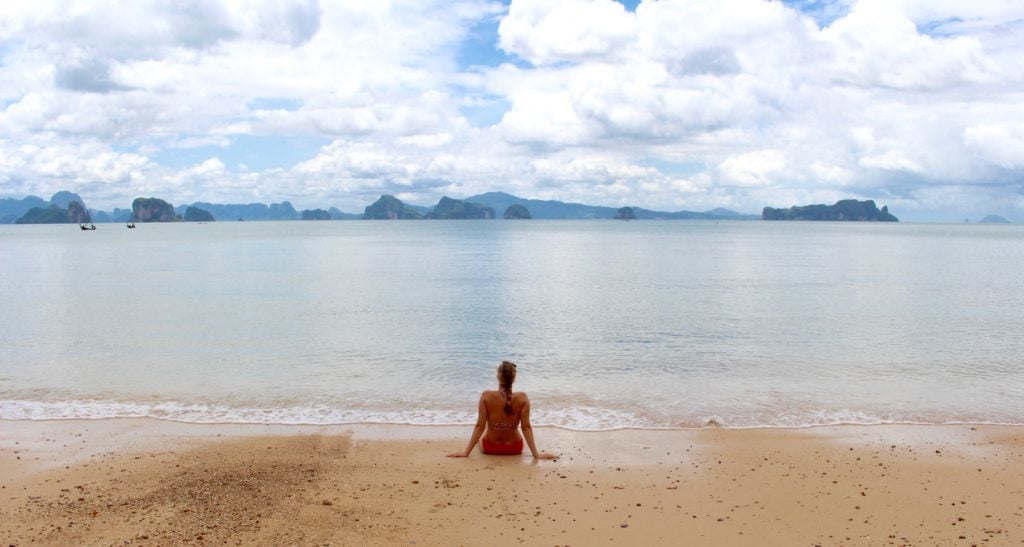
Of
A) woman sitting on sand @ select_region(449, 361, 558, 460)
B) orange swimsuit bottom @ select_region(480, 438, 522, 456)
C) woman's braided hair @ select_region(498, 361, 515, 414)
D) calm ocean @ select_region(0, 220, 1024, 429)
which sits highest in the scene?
woman's braided hair @ select_region(498, 361, 515, 414)

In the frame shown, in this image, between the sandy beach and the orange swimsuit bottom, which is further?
the orange swimsuit bottom

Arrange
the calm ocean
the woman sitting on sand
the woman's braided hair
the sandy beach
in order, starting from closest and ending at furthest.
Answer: the sandy beach → the woman's braided hair → the woman sitting on sand → the calm ocean

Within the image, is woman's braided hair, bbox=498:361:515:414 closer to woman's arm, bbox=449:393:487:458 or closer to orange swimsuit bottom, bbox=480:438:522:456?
woman's arm, bbox=449:393:487:458

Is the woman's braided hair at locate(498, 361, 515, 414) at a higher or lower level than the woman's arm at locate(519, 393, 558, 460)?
higher

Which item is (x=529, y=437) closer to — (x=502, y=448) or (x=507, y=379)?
(x=502, y=448)

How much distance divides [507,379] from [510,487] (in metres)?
1.73

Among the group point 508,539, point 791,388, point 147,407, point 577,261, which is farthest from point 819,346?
point 577,261

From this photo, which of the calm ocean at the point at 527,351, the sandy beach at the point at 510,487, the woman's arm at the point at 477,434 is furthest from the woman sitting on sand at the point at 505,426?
the calm ocean at the point at 527,351

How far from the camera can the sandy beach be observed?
7.58 metres

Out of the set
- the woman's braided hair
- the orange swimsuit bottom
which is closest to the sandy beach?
the orange swimsuit bottom

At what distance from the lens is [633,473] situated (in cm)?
977

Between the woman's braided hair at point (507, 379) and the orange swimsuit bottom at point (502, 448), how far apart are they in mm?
506

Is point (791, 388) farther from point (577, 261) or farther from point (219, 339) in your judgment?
point (577, 261)

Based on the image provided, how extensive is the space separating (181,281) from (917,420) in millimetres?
41908
